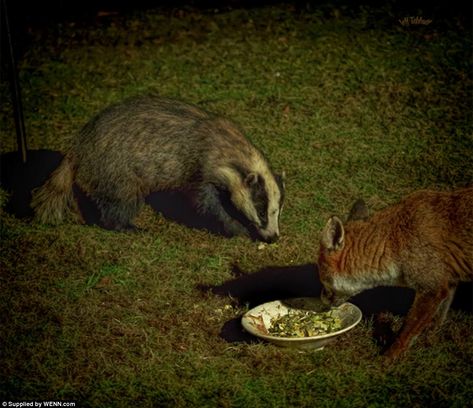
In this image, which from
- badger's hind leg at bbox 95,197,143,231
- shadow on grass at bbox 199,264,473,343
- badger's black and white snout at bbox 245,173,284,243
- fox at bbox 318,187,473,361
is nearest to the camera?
fox at bbox 318,187,473,361

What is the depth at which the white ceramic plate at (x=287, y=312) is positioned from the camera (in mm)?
5230

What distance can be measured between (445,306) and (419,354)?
50cm

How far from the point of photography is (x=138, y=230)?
7766mm

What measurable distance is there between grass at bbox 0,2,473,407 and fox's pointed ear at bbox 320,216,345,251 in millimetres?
808

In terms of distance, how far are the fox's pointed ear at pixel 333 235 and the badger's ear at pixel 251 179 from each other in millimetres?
2124

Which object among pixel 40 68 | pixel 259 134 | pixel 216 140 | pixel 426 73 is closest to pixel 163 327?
pixel 216 140

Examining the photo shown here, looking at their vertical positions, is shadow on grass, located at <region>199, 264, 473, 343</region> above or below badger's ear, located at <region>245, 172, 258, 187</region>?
below

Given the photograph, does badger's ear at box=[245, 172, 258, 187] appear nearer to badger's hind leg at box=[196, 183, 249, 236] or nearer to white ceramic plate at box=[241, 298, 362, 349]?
badger's hind leg at box=[196, 183, 249, 236]

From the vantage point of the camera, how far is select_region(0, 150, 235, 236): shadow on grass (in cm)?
795

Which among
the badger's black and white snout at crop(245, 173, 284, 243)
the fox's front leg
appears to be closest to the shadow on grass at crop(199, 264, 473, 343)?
the fox's front leg

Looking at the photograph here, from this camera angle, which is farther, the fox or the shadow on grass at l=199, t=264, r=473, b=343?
the shadow on grass at l=199, t=264, r=473, b=343

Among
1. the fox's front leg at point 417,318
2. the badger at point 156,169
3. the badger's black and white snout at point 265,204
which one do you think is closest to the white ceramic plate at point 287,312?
the fox's front leg at point 417,318

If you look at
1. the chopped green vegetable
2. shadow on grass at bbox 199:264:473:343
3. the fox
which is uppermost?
the fox

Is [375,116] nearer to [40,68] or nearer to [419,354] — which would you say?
[419,354]
